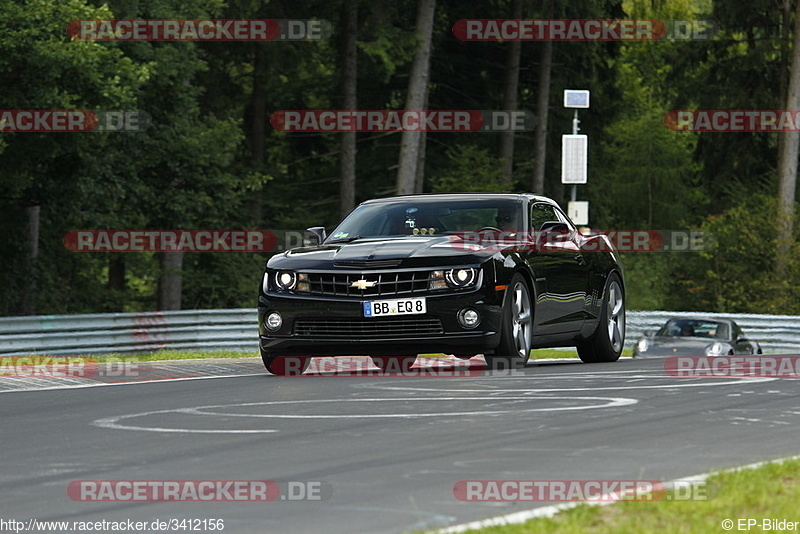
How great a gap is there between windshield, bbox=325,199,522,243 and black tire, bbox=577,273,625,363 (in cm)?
216

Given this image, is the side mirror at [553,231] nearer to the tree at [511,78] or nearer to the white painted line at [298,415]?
the white painted line at [298,415]

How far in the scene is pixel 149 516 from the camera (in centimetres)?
655

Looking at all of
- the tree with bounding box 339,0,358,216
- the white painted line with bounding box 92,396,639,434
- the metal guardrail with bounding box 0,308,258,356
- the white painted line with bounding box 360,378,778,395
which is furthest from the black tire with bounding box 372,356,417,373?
the tree with bounding box 339,0,358,216

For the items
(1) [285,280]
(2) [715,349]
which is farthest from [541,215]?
(2) [715,349]

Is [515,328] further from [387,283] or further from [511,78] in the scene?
[511,78]

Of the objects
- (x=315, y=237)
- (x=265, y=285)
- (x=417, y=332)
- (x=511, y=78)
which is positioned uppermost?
(x=511, y=78)

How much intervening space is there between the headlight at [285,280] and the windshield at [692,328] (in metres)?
17.0

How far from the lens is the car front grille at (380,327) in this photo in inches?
512

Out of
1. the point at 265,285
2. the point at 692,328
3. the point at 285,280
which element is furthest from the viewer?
the point at 692,328

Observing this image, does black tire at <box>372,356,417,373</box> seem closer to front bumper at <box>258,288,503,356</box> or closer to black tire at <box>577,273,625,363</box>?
black tire at <box>577,273,625,363</box>

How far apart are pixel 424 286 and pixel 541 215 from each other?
8.95ft

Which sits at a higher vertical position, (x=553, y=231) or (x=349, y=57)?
(x=349, y=57)

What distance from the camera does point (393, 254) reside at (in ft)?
43.1

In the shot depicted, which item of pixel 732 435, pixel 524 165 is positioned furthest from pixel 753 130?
pixel 732 435
